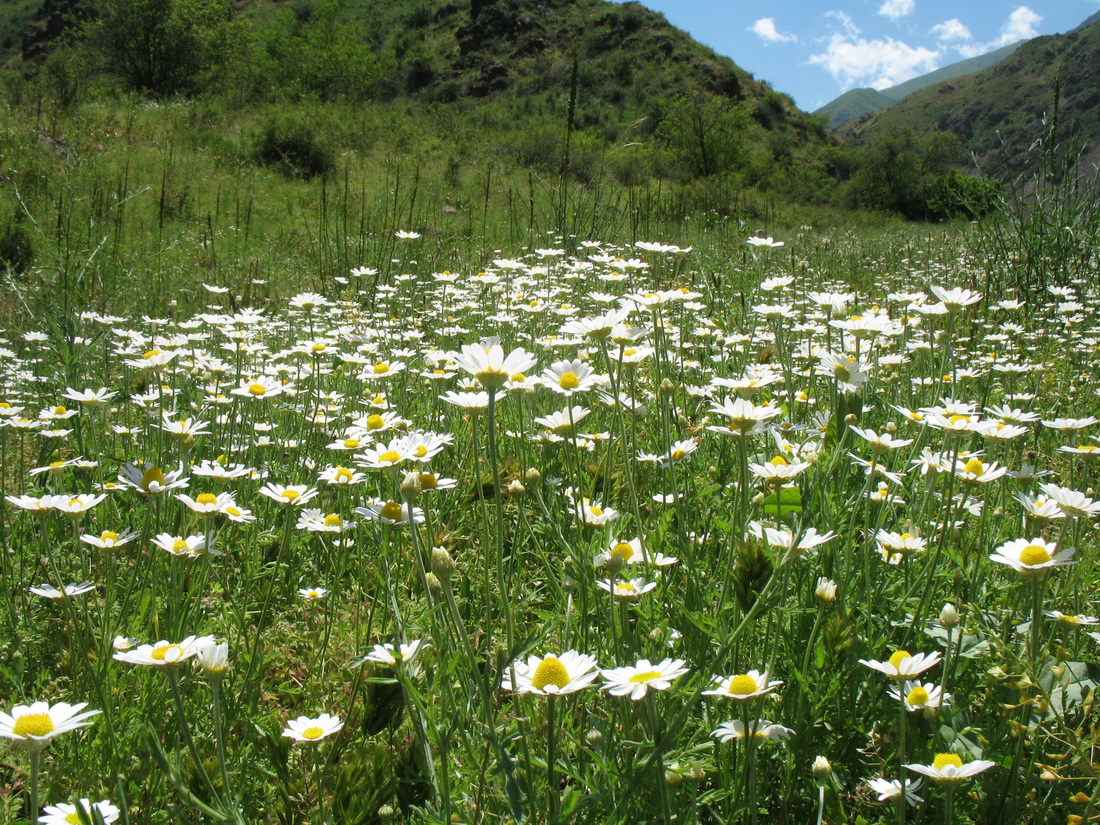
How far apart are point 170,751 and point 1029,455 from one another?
8.89ft

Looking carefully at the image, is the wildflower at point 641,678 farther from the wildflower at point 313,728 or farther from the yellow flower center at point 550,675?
the wildflower at point 313,728

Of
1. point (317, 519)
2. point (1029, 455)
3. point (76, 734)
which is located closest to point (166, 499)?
point (317, 519)

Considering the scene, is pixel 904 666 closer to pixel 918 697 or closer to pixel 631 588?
pixel 918 697

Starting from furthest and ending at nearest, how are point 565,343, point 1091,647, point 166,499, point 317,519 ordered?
1. point 565,343
2. point 166,499
3. point 317,519
4. point 1091,647

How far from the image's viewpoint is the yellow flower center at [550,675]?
2.86ft

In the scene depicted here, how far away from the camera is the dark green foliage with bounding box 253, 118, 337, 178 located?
12047 mm

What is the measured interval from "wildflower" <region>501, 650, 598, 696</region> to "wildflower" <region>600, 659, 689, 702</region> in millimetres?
28

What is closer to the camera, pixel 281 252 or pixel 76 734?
pixel 76 734

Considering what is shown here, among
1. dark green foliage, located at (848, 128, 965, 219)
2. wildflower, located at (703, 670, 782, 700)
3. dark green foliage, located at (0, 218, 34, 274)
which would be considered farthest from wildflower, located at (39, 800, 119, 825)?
dark green foliage, located at (848, 128, 965, 219)

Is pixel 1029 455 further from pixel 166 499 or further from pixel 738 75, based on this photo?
pixel 738 75

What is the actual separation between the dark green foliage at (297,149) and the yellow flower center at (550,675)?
12460 millimetres

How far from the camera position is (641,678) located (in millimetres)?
856

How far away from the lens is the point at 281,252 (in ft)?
23.7

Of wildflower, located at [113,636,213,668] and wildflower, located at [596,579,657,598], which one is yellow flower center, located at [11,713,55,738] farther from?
wildflower, located at [596,579,657,598]
